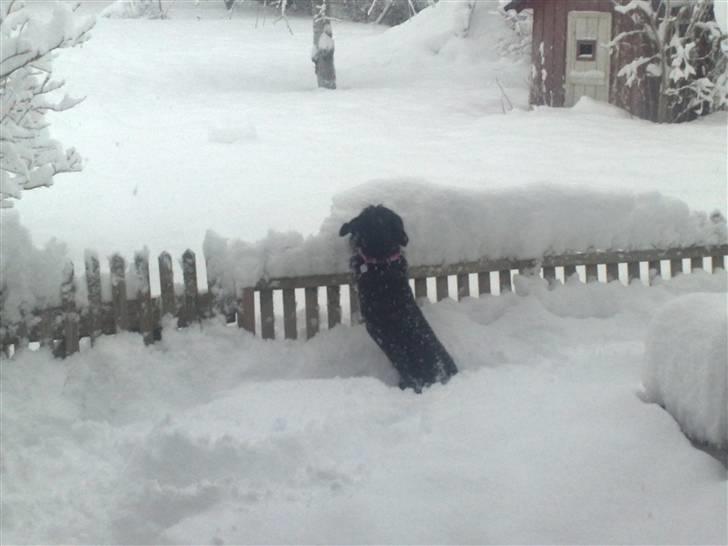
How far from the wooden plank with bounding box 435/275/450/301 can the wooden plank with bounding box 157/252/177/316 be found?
1779 mm

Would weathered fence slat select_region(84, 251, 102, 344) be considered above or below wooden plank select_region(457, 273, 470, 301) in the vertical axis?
above

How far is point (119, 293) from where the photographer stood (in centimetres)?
521

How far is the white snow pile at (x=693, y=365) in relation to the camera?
3.56 meters

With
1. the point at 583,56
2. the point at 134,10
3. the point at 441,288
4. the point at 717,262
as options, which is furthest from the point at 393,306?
the point at 134,10

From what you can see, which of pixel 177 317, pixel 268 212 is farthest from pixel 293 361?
pixel 268 212

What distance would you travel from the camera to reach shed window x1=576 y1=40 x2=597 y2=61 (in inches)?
746

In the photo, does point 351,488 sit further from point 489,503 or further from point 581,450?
point 581,450

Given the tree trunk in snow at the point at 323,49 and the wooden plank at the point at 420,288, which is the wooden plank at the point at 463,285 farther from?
the tree trunk in snow at the point at 323,49

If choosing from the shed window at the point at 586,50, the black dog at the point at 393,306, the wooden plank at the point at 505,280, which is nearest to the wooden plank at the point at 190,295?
the black dog at the point at 393,306

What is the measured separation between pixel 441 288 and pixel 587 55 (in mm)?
14719

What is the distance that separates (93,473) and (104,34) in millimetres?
28518

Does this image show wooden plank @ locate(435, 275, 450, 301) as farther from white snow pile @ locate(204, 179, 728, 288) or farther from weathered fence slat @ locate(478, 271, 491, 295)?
weathered fence slat @ locate(478, 271, 491, 295)

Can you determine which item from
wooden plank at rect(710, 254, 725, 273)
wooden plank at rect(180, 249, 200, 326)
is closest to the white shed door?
wooden plank at rect(710, 254, 725, 273)

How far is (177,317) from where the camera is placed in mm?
5410
